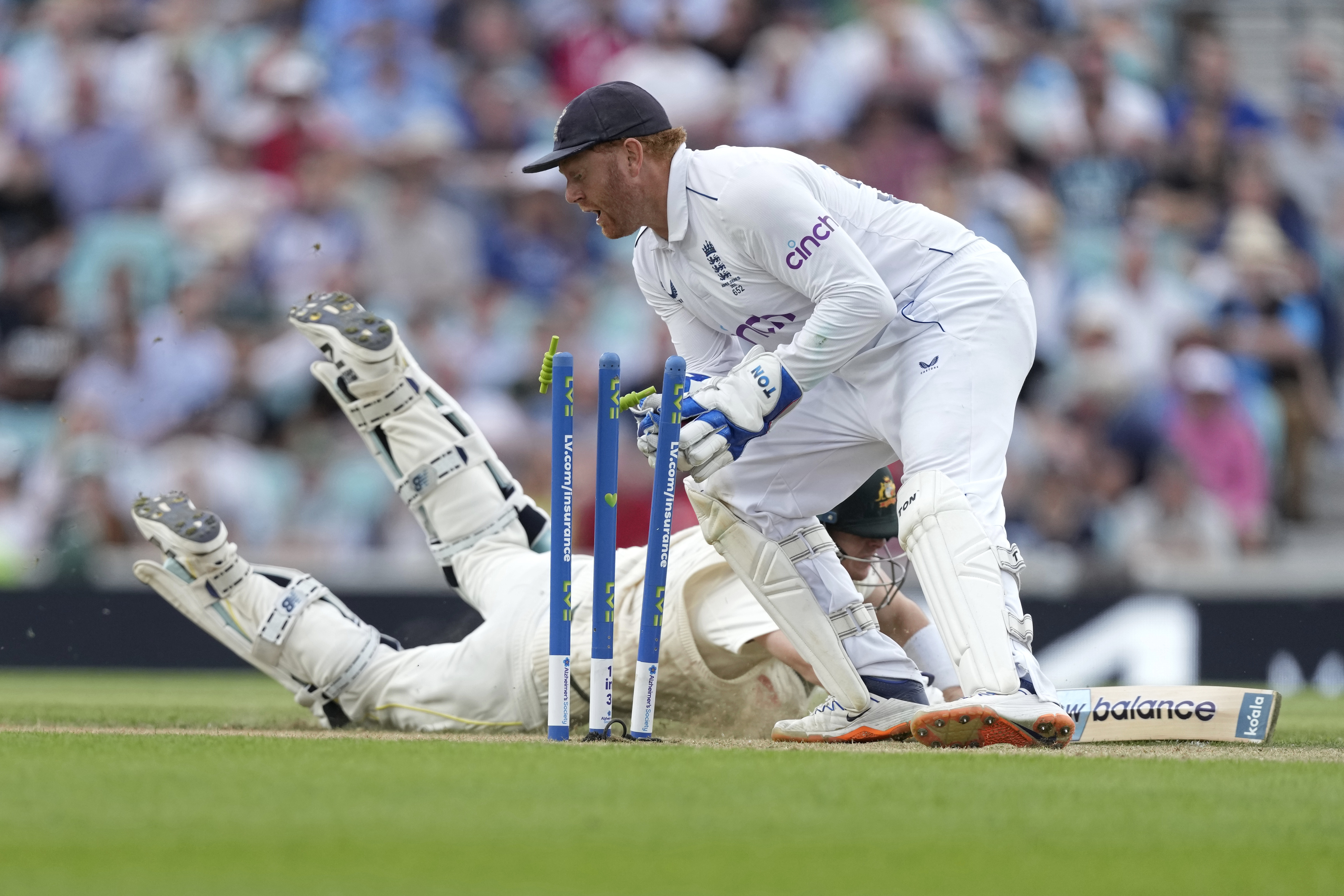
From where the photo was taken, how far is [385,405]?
6.14 meters

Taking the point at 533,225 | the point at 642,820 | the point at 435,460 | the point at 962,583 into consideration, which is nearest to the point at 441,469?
the point at 435,460

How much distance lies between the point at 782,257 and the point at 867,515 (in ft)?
4.07

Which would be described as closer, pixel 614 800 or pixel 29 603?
pixel 614 800

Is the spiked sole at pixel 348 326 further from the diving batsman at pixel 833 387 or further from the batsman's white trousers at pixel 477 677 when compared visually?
the diving batsman at pixel 833 387

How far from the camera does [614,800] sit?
11.1ft

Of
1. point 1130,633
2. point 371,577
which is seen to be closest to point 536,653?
point 371,577

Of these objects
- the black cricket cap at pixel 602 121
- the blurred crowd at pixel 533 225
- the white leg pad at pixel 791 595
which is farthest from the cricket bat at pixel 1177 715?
the blurred crowd at pixel 533 225

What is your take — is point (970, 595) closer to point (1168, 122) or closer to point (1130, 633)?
point (1130, 633)

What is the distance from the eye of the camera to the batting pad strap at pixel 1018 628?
4566mm

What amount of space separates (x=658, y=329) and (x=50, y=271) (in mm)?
4013

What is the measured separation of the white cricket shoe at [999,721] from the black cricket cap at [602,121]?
5.80 feet

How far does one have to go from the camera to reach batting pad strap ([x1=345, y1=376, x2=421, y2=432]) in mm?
6125

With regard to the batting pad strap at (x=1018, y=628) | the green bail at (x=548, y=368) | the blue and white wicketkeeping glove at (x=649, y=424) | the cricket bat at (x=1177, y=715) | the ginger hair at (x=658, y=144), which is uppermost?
the ginger hair at (x=658, y=144)

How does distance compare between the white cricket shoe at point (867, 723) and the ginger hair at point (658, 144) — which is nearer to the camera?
the ginger hair at point (658, 144)
